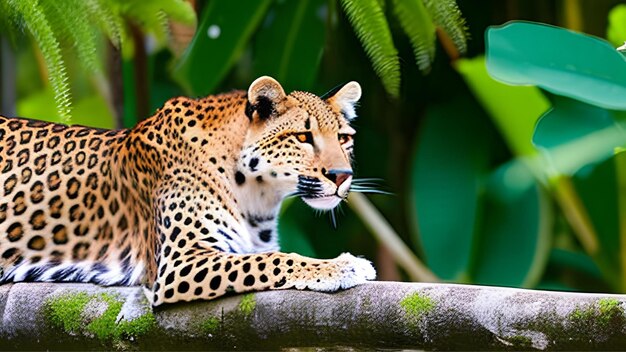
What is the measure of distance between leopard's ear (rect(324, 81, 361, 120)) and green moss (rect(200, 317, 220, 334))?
1.45m

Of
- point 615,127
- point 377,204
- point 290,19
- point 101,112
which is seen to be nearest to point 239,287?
point 615,127

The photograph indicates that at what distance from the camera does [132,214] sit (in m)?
5.89

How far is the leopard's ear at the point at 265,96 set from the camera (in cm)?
539

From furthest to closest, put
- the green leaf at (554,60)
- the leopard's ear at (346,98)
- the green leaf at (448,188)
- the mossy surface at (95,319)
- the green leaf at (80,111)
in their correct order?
the green leaf at (80,111), the green leaf at (448,188), the green leaf at (554,60), the leopard's ear at (346,98), the mossy surface at (95,319)

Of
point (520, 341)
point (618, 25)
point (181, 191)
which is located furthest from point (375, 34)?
point (618, 25)

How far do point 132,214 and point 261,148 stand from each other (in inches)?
34.7

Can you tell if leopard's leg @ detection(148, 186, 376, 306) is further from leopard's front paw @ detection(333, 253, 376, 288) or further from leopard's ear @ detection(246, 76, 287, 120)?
leopard's ear @ detection(246, 76, 287, 120)

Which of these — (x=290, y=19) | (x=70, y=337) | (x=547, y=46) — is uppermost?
(x=290, y=19)

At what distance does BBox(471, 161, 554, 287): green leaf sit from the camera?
10.2 metres

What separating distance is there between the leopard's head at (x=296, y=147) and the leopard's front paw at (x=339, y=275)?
542mm

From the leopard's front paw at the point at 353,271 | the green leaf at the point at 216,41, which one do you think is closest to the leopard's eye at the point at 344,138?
the leopard's front paw at the point at 353,271

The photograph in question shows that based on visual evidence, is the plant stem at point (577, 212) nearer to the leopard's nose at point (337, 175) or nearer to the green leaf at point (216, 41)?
the green leaf at point (216, 41)

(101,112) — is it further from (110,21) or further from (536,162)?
(110,21)

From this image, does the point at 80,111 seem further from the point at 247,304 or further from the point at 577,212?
the point at 247,304
